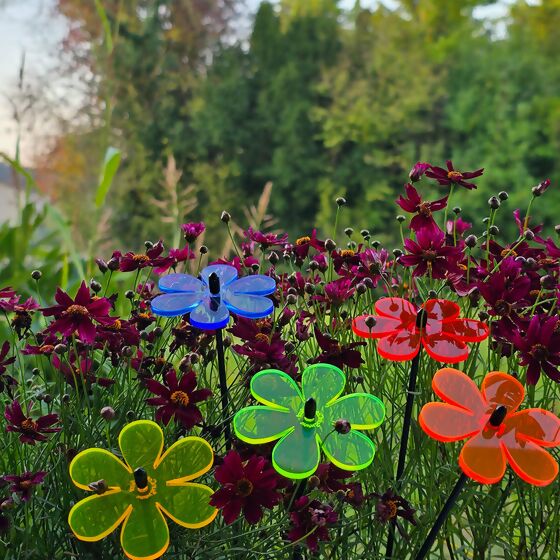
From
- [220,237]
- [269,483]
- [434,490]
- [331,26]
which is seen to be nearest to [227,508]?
[269,483]

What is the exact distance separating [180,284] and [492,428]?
1.17ft

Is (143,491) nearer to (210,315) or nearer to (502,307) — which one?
(210,315)

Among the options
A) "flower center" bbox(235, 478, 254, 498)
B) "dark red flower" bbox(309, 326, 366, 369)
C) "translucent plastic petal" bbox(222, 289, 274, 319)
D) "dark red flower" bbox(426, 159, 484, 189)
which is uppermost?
"dark red flower" bbox(426, 159, 484, 189)

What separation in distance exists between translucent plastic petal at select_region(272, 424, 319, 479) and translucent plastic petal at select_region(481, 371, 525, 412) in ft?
0.56

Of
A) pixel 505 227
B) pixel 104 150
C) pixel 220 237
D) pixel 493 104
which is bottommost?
pixel 220 237

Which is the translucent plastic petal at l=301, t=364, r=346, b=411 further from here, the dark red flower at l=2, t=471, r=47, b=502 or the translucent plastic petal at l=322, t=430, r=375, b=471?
the dark red flower at l=2, t=471, r=47, b=502

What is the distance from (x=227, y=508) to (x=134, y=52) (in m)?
8.22

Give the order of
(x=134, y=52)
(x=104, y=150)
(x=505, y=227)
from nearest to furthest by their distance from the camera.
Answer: (x=104, y=150), (x=505, y=227), (x=134, y=52)

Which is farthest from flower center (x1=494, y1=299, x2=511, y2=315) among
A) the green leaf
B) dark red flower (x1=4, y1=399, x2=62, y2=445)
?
the green leaf

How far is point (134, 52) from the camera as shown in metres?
8.12

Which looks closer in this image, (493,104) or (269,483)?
(269,483)

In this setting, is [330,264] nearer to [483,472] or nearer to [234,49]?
[483,472]

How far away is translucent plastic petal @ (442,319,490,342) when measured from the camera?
68 centimetres

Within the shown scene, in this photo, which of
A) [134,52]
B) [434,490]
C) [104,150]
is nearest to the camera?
[434,490]
